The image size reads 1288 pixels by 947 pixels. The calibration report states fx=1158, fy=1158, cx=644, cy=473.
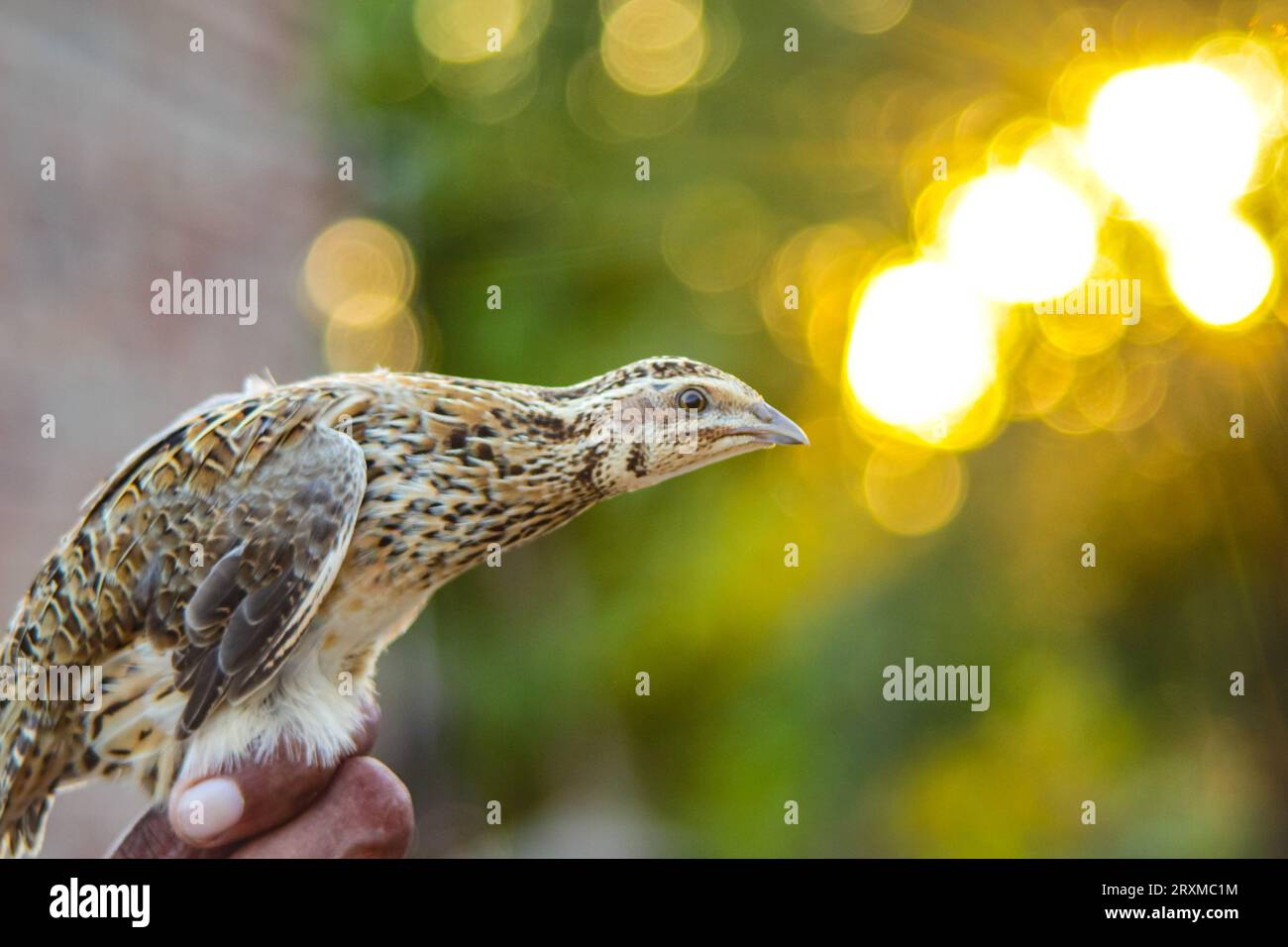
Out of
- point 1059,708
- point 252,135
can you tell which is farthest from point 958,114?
point 252,135

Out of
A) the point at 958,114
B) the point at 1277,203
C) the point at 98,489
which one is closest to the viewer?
the point at 98,489

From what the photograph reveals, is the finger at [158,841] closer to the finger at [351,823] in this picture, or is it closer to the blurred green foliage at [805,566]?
the finger at [351,823]

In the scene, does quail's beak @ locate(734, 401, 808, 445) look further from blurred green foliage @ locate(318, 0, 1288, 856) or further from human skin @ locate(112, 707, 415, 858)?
blurred green foliage @ locate(318, 0, 1288, 856)

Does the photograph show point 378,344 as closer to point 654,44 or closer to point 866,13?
point 654,44

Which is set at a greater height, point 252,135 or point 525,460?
point 252,135

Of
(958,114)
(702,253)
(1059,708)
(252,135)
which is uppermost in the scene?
(252,135)

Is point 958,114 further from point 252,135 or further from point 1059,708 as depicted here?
point 252,135

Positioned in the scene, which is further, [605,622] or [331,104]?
[331,104]
